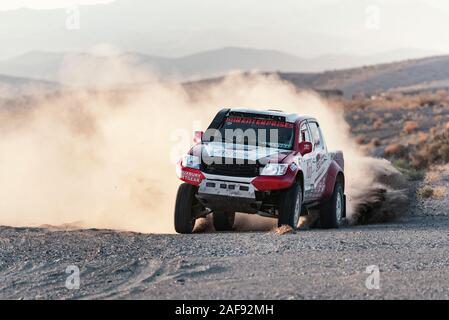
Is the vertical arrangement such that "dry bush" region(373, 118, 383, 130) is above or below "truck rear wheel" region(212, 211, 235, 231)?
below

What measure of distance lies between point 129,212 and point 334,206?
443 cm

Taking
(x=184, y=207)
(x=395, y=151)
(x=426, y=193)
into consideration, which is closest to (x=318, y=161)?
(x=184, y=207)

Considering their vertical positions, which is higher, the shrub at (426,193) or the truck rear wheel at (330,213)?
the truck rear wheel at (330,213)

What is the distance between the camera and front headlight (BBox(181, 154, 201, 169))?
13.5 m

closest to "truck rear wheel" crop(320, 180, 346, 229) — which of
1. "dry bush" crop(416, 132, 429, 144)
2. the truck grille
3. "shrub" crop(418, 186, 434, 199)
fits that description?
the truck grille

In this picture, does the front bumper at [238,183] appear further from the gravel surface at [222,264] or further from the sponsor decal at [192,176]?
the gravel surface at [222,264]

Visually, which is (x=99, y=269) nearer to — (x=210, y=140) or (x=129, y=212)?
(x=210, y=140)

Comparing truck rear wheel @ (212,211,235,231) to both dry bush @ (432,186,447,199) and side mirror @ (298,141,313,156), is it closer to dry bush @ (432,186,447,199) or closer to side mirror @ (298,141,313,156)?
A: side mirror @ (298,141,313,156)

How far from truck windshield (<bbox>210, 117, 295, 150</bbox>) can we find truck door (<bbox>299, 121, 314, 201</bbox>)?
0.29 meters

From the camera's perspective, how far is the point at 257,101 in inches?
1133

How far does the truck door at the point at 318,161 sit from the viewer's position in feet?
48.5

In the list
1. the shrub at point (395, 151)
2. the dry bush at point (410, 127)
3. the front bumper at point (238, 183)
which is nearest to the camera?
the front bumper at point (238, 183)

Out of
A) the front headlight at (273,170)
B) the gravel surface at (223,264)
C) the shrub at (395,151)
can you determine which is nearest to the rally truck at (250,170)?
the front headlight at (273,170)

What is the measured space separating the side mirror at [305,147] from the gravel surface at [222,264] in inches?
54.8
